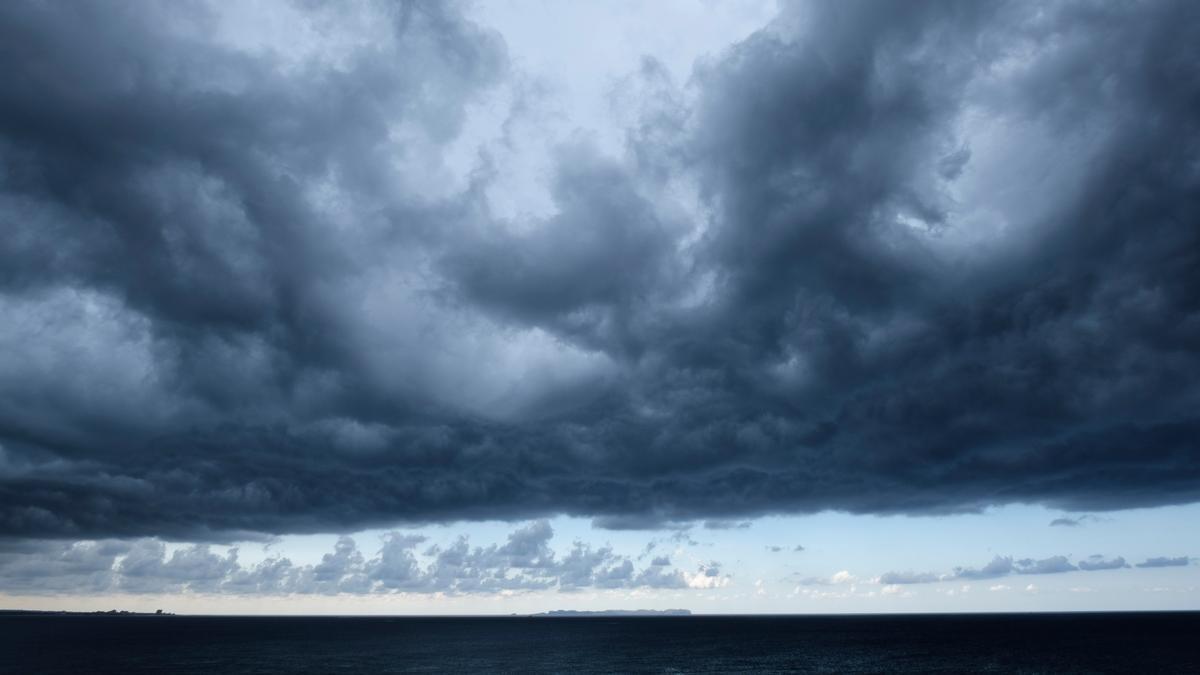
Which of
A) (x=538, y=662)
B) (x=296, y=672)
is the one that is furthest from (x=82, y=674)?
(x=538, y=662)

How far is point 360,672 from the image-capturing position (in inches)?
5714

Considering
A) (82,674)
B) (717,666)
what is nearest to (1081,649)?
(717,666)

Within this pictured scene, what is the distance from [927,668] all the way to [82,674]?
16716 cm

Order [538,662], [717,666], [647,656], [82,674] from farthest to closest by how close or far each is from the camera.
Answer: [647,656] → [538,662] → [717,666] → [82,674]

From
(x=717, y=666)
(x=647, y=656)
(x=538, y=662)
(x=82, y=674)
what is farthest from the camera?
(x=647, y=656)

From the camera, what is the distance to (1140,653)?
17900 centimetres

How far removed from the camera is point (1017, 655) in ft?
583

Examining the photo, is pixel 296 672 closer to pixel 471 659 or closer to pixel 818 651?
pixel 471 659

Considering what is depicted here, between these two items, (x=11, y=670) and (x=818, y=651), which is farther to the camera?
(x=818, y=651)

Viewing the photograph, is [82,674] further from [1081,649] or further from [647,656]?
[1081,649]

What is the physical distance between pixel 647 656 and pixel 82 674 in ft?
409

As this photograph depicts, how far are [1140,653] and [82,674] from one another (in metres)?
239

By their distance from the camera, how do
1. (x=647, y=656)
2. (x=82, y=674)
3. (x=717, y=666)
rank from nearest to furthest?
(x=82, y=674), (x=717, y=666), (x=647, y=656)

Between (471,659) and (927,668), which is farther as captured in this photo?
(471,659)
